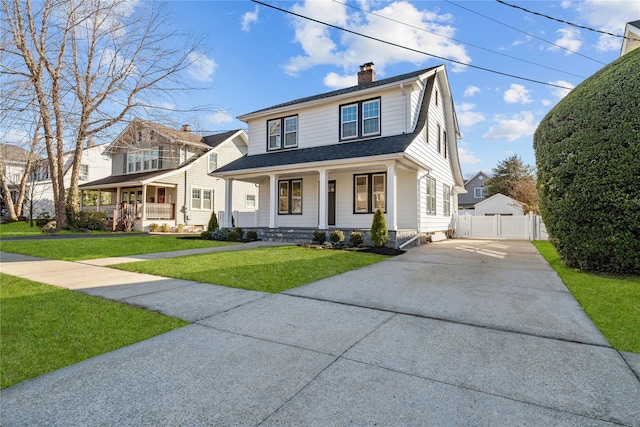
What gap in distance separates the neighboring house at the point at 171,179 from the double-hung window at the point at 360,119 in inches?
413

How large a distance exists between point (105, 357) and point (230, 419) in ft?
5.60

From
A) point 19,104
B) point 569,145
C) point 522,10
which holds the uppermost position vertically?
point 522,10

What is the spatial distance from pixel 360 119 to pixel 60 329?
1237 cm

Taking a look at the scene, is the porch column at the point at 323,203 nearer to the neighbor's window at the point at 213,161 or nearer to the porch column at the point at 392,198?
the porch column at the point at 392,198

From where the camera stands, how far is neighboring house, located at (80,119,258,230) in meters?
21.3

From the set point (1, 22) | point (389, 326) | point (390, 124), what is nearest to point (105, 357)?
point (389, 326)

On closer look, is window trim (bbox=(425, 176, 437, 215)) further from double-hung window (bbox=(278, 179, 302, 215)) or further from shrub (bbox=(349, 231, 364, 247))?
double-hung window (bbox=(278, 179, 302, 215))

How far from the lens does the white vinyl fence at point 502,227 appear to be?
1703 cm

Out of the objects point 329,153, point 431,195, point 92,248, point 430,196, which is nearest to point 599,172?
point 329,153

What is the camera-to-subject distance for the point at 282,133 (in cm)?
1612

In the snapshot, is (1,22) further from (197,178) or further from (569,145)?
(569,145)

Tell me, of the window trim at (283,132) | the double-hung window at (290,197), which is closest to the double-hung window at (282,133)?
the window trim at (283,132)

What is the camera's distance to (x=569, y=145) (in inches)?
269

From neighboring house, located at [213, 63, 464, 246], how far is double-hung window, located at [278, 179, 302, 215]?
0.05 meters
